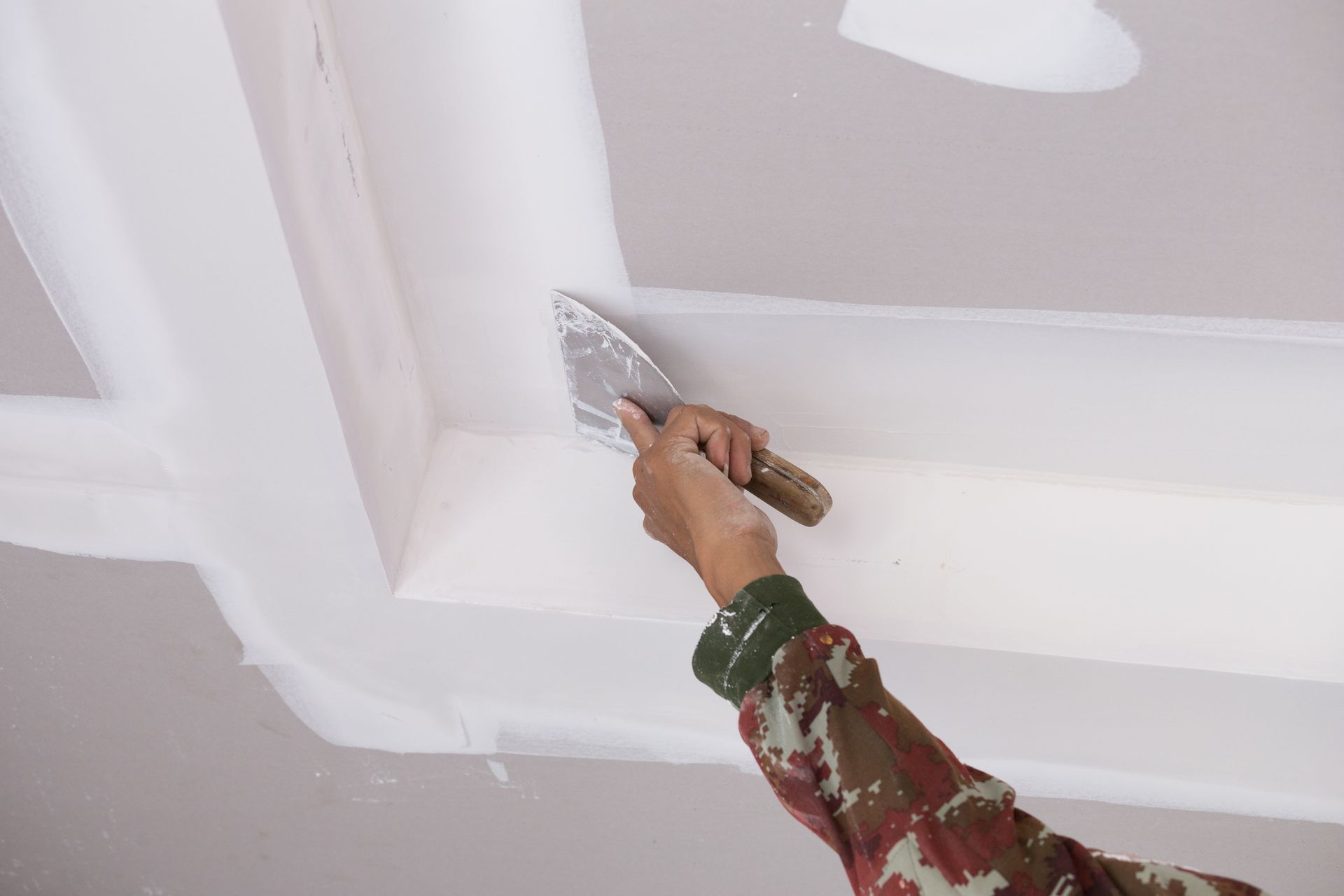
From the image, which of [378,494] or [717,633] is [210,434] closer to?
[378,494]

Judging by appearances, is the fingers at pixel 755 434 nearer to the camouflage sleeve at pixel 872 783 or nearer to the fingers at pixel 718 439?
the fingers at pixel 718 439

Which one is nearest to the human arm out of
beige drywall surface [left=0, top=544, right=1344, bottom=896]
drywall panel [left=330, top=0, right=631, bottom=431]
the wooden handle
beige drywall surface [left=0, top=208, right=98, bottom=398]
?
the wooden handle

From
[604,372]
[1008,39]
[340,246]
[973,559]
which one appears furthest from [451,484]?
[1008,39]

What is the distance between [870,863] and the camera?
76 centimetres

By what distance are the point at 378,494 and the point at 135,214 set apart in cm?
39

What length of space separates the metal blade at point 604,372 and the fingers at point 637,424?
0.01 m

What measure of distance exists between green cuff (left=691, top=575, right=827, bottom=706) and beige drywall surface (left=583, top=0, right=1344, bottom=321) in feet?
1.20

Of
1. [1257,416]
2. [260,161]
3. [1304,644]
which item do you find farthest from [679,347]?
[1304,644]

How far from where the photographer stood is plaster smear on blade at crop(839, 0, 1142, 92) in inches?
31.8

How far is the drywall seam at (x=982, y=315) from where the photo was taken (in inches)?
39.4

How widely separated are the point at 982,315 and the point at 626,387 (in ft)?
1.36

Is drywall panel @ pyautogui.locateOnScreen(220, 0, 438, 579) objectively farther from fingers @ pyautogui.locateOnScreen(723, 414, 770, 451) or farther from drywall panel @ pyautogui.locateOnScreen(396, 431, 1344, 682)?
fingers @ pyautogui.locateOnScreen(723, 414, 770, 451)

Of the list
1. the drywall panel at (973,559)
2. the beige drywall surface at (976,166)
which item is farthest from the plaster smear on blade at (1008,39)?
the drywall panel at (973,559)

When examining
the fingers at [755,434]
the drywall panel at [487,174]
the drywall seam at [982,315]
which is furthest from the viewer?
the fingers at [755,434]
